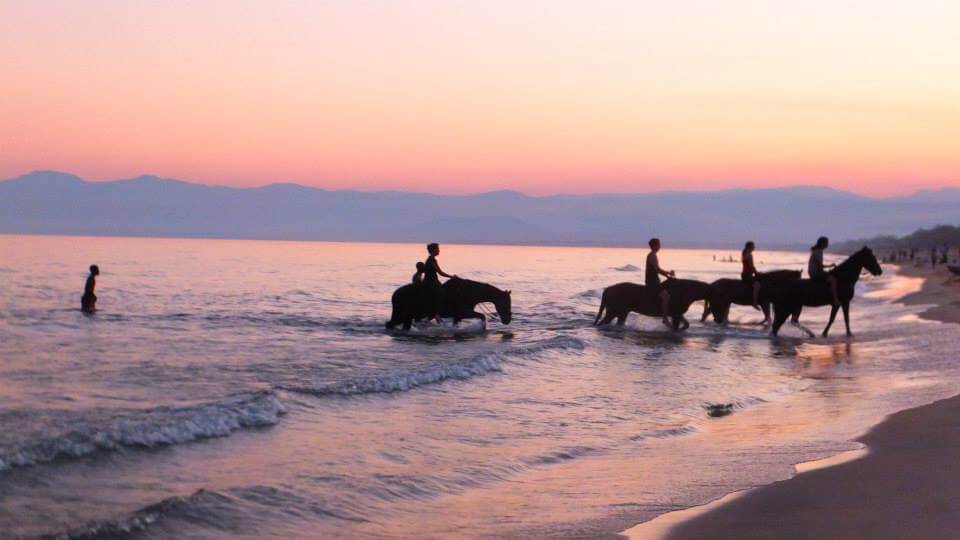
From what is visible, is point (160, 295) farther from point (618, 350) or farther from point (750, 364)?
point (750, 364)

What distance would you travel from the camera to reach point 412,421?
12156mm

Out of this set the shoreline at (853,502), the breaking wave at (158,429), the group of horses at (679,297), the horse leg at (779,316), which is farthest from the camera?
the horse leg at (779,316)

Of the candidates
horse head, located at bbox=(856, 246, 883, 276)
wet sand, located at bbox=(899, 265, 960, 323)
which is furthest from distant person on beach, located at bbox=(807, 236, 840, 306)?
wet sand, located at bbox=(899, 265, 960, 323)

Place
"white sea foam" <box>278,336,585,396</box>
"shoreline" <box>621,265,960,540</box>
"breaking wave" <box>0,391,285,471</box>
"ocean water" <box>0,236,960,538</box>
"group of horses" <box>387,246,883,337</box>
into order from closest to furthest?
"shoreline" <box>621,265,960,540</box>
"ocean water" <box>0,236,960,538</box>
"breaking wave" <box>0,391,285,471</box>
"white sea foam" <box>278,336,585,396</box>
"group of horses" <box>387,246,883,337</box>

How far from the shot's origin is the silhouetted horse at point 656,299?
2547 cm

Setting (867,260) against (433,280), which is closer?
(867,260)

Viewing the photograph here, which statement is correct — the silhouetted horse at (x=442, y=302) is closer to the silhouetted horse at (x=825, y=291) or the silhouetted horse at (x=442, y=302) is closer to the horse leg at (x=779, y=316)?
the horse leg at (x=779, y=316)

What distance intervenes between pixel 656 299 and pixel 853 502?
17904mm

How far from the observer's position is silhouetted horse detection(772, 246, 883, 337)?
78.2 ft

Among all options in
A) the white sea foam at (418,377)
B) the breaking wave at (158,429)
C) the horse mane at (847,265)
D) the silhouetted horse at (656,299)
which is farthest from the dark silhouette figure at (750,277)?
the breaking wave at (158,429)

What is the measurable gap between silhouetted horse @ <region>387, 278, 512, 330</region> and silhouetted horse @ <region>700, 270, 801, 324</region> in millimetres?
6281

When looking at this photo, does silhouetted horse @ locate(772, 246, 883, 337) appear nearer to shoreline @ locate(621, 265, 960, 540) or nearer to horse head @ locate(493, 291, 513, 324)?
horse head @ locate(493, 291, 513, 324)

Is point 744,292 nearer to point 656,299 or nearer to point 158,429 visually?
point 656,299

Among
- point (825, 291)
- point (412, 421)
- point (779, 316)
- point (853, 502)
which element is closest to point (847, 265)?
point (825, 291)
